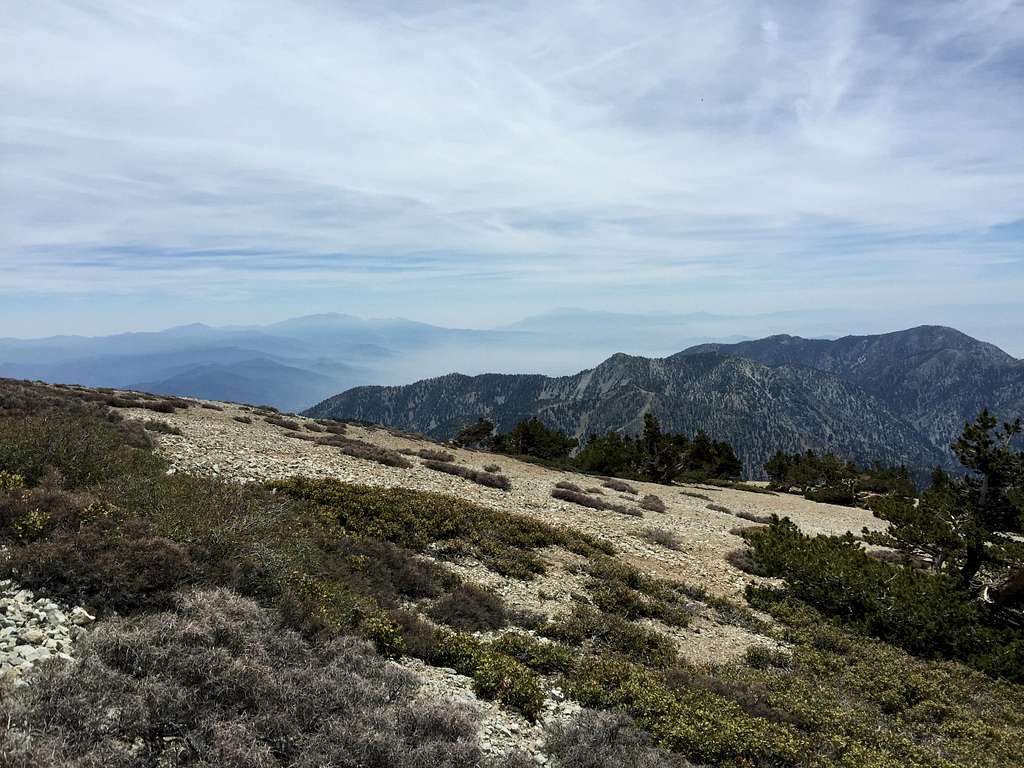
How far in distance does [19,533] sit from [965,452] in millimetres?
23902

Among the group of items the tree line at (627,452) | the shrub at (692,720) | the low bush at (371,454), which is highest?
the low bush at (371,454)

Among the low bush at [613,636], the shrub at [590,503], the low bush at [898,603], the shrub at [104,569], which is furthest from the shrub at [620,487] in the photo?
the shrub at [104,569]

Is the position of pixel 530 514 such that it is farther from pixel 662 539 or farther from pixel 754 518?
pixel 754 518

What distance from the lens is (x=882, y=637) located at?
46.3 ft

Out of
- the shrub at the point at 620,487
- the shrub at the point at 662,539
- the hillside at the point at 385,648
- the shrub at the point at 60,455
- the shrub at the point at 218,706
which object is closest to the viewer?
the shrub at the point at 218,706

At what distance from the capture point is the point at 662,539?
19438 mm

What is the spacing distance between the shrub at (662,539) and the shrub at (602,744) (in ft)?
42.7

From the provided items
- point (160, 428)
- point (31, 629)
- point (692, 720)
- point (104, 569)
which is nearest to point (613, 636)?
point (692, 720)

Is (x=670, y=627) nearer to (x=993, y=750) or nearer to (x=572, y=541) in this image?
(x=572, y=541)

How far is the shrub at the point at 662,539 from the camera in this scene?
19375 millimetres

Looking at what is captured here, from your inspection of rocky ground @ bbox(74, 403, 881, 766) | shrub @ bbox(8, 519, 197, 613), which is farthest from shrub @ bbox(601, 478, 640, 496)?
shrub @ bbox(8, 519, 197, 613)

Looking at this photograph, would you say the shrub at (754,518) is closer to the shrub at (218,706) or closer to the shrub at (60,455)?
the shrub at (218,706)

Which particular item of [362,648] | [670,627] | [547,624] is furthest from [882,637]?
[362,648]

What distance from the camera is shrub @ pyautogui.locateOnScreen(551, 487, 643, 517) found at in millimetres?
24156
